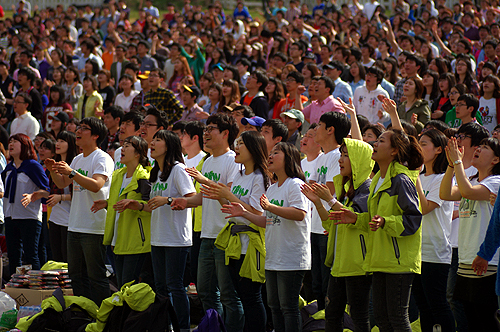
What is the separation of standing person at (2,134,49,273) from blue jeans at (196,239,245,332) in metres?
3.23

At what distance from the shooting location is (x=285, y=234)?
5648mm

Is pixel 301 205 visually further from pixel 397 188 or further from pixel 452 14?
pixel 452 14

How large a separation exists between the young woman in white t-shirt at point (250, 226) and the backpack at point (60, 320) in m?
1.71

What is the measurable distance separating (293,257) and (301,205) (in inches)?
18.4

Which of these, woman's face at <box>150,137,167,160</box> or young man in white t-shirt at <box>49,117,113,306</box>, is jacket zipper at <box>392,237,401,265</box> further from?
young man in white t-shirt at <box>49,117,113,306</box>

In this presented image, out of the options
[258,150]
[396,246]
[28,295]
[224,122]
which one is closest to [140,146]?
[224,122]

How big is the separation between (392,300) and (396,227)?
1.87 feet

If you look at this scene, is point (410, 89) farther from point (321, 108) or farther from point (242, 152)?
point (242, 152)

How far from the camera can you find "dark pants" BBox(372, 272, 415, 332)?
4793 mm

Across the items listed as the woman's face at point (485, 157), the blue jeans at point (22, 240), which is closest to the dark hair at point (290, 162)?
the woman's face at point (485, 157)

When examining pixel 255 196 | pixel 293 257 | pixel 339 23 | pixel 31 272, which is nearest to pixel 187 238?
pixel 255 196

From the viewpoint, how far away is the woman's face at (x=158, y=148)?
6.54m

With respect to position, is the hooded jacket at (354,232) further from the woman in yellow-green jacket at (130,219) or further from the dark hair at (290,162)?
the woman in yellow-green jacket at (130,219)

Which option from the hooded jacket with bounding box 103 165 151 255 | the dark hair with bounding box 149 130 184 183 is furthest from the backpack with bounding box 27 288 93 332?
the dark hair with bounding box 149 130 184 183
